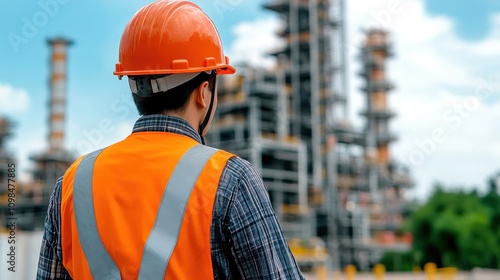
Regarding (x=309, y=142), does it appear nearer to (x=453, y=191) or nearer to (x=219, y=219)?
(x=453, y=191)

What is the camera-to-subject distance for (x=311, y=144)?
42.2 m

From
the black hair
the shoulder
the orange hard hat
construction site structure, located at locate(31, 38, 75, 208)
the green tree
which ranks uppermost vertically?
construction site structure, located at locate(31, 38, 75, 208)

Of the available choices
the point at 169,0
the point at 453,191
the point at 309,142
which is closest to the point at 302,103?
the point at 309,142

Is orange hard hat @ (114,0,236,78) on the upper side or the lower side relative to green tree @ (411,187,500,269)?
upper

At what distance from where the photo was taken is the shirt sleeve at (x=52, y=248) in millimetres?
1366

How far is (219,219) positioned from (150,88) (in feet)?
0.97

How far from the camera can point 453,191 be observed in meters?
40.2

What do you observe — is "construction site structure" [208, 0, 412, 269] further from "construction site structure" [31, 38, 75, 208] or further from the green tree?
"construction site structure" [31, 38, 75, 208]

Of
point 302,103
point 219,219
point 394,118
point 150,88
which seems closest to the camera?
point 219,219

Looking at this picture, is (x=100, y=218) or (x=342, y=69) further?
(x=342, y=69)

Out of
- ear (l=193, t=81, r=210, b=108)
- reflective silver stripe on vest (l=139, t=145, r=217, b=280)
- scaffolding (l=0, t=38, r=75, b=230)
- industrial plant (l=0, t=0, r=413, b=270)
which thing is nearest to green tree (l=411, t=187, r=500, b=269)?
industrial plant (l=0, t=0, r=413, b=270)

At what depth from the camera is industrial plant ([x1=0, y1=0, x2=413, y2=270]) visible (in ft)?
124

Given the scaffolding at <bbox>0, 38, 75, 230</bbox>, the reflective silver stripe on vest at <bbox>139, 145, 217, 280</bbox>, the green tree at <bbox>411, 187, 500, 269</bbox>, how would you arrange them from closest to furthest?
1. the reflective silver stripe on vest at <bbox>139, 145, 217, 280</bbox>
2. the green tree at <bbox>411, 187, 500, 269</bbox>
3. the scaffolding at <bbox>0, 38, 75, 230</bbox>

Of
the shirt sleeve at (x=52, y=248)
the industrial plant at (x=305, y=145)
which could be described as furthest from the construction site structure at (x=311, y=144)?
the shirt sleeve at (x=52, y=248)
